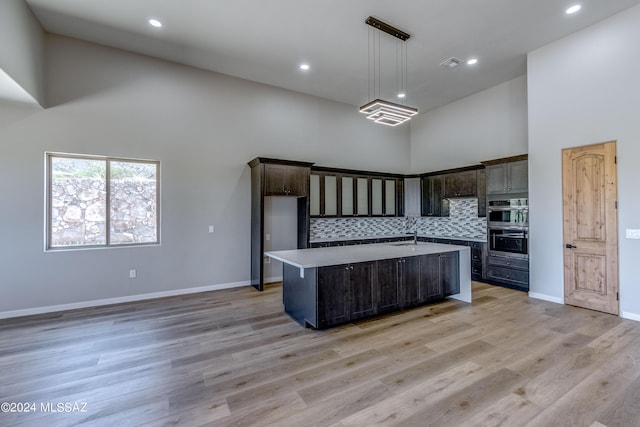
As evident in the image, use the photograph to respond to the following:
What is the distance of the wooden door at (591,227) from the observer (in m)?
3.82

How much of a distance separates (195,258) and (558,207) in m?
5.93

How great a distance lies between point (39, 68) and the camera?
3881 mm

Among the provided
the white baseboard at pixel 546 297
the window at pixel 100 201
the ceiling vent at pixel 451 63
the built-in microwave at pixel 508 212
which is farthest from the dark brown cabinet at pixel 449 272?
the window at pixel 100 201

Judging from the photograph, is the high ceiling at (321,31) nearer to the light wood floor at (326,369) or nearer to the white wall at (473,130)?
the white wall at (473,130)

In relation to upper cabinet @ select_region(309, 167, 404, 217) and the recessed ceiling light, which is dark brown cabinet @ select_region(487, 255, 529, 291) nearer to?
upper cabinet @ select_region(309, 167, 404, 217)

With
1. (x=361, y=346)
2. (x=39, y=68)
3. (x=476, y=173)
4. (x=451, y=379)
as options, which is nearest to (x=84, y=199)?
(x=39, y=68)

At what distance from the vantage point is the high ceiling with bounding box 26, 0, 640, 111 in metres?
3.59

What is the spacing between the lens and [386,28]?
3984 millimetres

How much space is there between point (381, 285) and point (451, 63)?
405 centimetres

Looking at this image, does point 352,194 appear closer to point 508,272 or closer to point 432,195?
point 432,195

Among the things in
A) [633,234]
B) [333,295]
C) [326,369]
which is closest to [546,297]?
[633,234]

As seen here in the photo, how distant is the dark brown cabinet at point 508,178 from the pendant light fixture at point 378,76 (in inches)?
91.2

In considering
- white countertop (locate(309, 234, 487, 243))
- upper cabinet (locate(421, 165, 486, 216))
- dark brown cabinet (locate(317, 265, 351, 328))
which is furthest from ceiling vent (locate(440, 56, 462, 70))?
dark brown cabinet (locate(317, 265, 351, 328))

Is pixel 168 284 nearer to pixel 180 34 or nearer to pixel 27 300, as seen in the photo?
pixel 27 300
